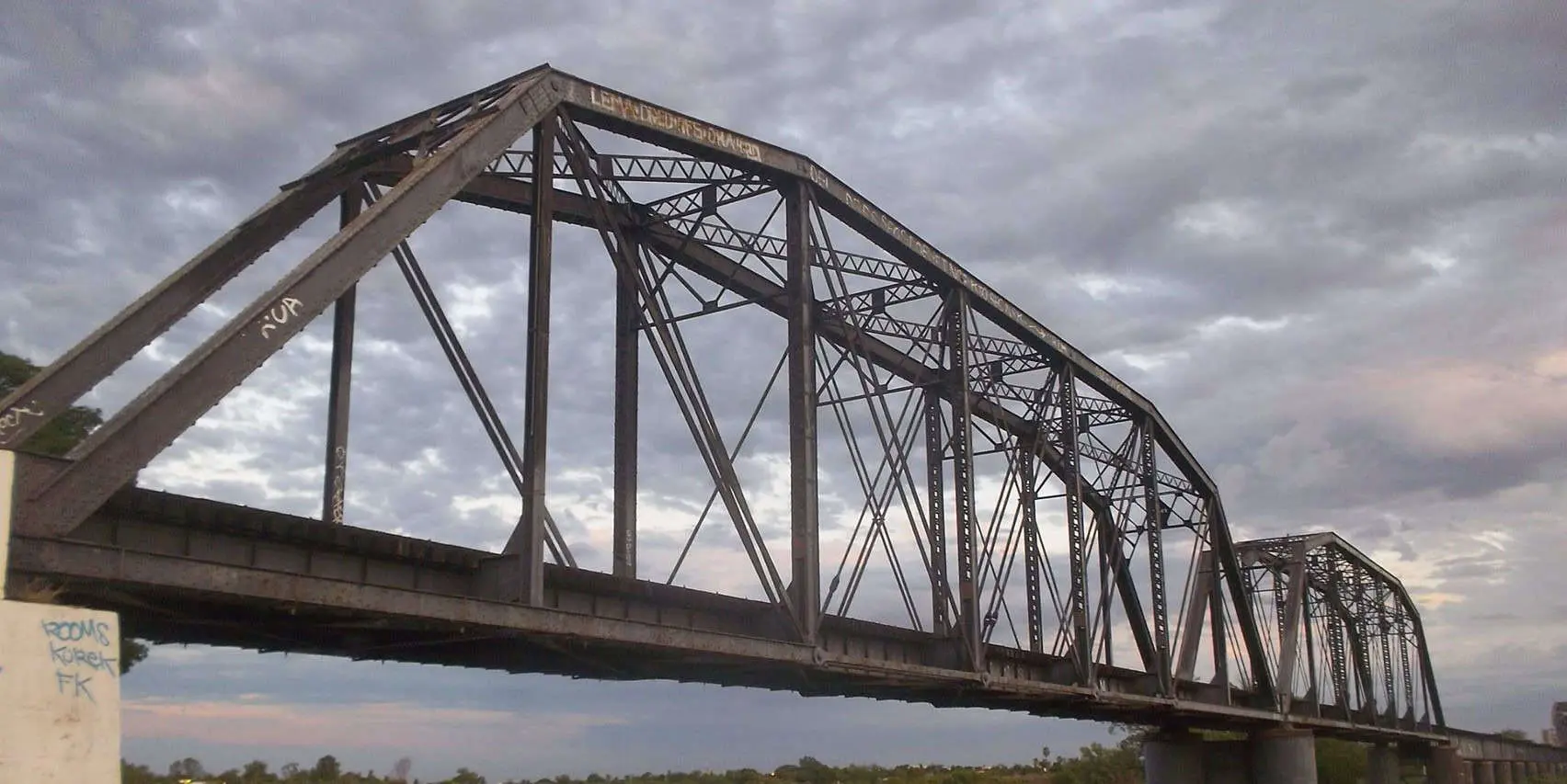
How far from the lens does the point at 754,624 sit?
2916 cm

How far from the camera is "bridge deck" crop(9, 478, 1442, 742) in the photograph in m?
17.0

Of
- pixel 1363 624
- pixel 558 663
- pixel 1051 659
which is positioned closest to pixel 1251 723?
pixel 1051 659

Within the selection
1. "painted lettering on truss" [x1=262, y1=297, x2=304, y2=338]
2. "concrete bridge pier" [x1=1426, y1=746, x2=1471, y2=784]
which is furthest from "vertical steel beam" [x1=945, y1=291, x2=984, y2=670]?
"concrete bridge pier" [x1=1426, y1=746, x2=1471, y2=784]

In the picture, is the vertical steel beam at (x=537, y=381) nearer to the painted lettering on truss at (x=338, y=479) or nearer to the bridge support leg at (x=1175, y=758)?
the painted lettering on truss at (x=338, y=479)

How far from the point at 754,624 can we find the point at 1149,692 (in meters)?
25.6

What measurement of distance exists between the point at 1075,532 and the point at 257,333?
3192 cm

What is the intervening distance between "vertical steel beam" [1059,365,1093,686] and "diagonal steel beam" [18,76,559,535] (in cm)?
2633

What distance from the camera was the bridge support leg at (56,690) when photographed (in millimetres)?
13031

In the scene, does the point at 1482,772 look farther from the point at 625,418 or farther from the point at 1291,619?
the point at 625,418

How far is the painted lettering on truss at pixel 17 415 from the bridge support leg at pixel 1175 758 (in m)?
54.9

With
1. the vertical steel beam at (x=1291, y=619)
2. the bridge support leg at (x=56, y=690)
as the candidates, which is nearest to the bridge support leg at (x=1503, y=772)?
the vertical steel beam at (x=1291, y=619)

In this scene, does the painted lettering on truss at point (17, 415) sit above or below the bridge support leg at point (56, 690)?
above

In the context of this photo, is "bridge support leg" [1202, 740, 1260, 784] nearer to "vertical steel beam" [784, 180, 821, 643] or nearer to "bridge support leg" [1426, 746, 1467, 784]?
"vertical steel beam" [784, 180, 821, 643]

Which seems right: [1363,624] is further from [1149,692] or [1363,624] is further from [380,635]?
[380,635]
